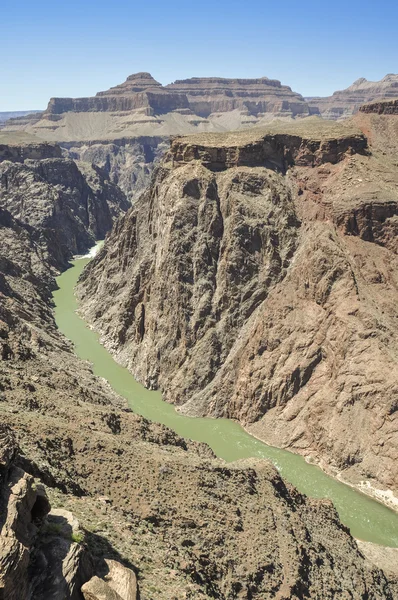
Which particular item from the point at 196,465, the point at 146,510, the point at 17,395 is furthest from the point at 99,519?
the point at 17,395

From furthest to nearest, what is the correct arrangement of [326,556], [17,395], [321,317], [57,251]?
[57,251] < [321,317] < [17,395] < [326,556]

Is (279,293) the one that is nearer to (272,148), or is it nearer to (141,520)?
(272,148)

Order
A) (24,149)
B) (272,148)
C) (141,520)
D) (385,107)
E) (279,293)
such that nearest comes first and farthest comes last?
1. (141,520)
2. (279,293)
3. (272,148)
4. (385,107)
5. (24,149)

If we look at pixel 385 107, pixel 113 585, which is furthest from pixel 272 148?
pixel 113 585

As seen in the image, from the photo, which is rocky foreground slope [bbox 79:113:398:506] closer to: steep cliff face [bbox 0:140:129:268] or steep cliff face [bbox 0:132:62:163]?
steep cliff face [bbox 0:140:129:268]

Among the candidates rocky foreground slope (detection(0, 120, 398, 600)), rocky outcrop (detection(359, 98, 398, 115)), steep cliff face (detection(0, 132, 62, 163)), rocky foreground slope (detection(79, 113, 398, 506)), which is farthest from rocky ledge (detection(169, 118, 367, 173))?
steep cliff face (detection(0, 132, 62, 163))

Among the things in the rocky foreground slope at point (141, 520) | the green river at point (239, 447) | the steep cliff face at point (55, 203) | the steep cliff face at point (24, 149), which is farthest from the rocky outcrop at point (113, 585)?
the steep cliff face at point (24, 149)

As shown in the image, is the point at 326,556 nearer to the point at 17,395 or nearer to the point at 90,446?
the point at 90,446
